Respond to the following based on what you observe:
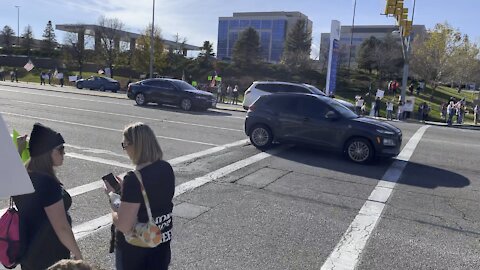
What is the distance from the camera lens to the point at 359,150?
10461 millimetres

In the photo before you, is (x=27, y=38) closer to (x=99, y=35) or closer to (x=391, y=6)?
(x=99, y=35)

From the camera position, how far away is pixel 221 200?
271 inches

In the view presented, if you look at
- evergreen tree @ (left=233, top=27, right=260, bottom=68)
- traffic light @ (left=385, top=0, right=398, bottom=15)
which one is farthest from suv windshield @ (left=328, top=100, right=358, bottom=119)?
evergreen tree @ (left=233, top=27, right=260, bottom=68)

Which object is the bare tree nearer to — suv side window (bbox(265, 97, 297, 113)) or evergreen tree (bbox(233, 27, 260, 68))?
evergreen tree (bbox(233, 27, 260, 68))

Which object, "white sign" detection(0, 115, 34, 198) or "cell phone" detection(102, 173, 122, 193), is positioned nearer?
"white sign" detection(0, 115, 34, 198)

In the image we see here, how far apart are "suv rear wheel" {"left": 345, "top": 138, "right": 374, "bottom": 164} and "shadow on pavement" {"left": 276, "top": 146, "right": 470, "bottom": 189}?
0.16 m

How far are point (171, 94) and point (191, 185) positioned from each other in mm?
14215

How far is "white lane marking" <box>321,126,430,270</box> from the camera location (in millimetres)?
4828

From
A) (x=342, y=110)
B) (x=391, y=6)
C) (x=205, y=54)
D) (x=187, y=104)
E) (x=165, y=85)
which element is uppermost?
(x=205, y=54)

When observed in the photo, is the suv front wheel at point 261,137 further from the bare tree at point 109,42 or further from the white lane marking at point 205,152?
the bare tree at point 109,42

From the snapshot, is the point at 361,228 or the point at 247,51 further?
the point at 247,51

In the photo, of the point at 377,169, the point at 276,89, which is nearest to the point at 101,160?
the point at 377,169

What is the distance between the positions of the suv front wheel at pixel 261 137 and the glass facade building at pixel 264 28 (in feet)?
323

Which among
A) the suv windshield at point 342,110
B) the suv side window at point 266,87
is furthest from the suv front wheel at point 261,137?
the suv side window at point 266,87
